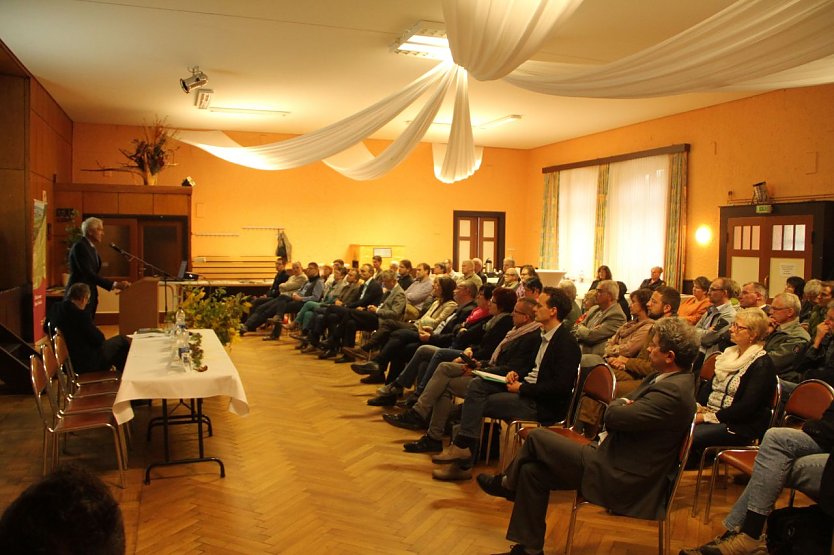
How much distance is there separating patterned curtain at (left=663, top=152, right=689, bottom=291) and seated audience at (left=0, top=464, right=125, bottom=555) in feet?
34.9

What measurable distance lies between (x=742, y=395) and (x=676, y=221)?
7.43 m

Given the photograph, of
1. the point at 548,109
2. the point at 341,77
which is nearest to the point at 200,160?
the point at 341,77

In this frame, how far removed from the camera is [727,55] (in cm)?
328

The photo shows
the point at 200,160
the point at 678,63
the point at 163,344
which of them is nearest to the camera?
the point at 678,63

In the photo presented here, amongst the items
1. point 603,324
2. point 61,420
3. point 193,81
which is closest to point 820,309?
point 603,324

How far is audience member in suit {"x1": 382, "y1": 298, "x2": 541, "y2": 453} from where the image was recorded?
4566 millimetres

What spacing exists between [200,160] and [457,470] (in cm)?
1041

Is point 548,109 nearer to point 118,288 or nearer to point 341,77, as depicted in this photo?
point 341,77

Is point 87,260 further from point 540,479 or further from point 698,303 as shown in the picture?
point 698,303

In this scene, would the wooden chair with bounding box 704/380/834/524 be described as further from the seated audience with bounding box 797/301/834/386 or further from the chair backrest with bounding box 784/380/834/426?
the seated audience with bounding box 797/301/834/386

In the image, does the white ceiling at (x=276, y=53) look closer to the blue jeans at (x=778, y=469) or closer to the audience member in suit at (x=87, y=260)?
the audience member in suit at (x=87, y=260)

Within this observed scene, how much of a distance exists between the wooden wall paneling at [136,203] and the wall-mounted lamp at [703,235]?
8.97m

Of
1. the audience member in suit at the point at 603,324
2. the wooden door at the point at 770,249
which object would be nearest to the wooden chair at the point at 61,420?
the audience member in suit at the point at 603,324

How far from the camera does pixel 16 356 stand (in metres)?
6.88
